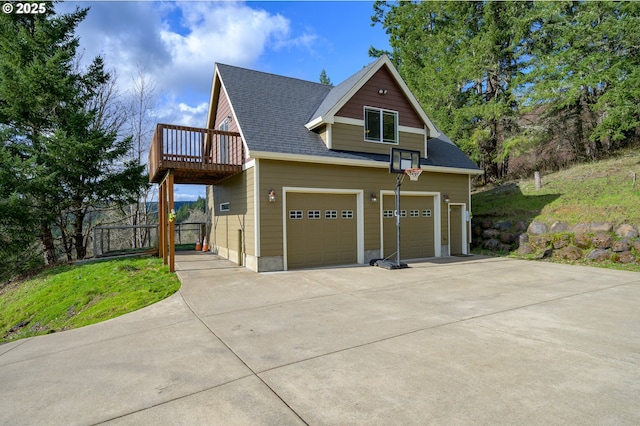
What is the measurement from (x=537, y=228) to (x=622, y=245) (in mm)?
2647

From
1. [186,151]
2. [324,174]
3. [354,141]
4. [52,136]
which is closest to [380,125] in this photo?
[354,141]

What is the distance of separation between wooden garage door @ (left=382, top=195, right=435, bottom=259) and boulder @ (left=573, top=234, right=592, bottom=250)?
4.53 meters

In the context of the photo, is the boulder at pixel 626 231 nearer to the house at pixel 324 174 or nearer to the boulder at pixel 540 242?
the boulder at pixel 540 242

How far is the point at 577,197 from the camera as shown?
12547mm

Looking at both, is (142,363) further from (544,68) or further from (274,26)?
(544,68)

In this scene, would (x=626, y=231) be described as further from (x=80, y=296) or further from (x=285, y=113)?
(x=80, y=296)

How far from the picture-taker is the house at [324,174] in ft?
30.5

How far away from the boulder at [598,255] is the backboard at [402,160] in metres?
6.00

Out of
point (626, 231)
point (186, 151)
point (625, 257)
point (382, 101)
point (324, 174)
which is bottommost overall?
point (625, 257)

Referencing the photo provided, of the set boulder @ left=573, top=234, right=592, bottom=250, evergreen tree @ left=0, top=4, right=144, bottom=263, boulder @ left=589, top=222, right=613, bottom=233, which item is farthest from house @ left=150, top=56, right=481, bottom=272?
evergreen tree @ left=0, top=4, right=144, bottom=263

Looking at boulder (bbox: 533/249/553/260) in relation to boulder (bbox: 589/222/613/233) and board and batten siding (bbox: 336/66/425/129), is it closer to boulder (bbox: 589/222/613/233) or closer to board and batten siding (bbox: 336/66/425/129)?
boulder (bbox: 589/222/613/233)

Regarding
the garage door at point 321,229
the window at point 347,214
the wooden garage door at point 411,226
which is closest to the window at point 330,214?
the garage door at point 321,229

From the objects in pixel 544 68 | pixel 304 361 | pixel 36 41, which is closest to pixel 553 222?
pixel 544 68

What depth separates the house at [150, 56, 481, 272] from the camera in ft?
30.5
